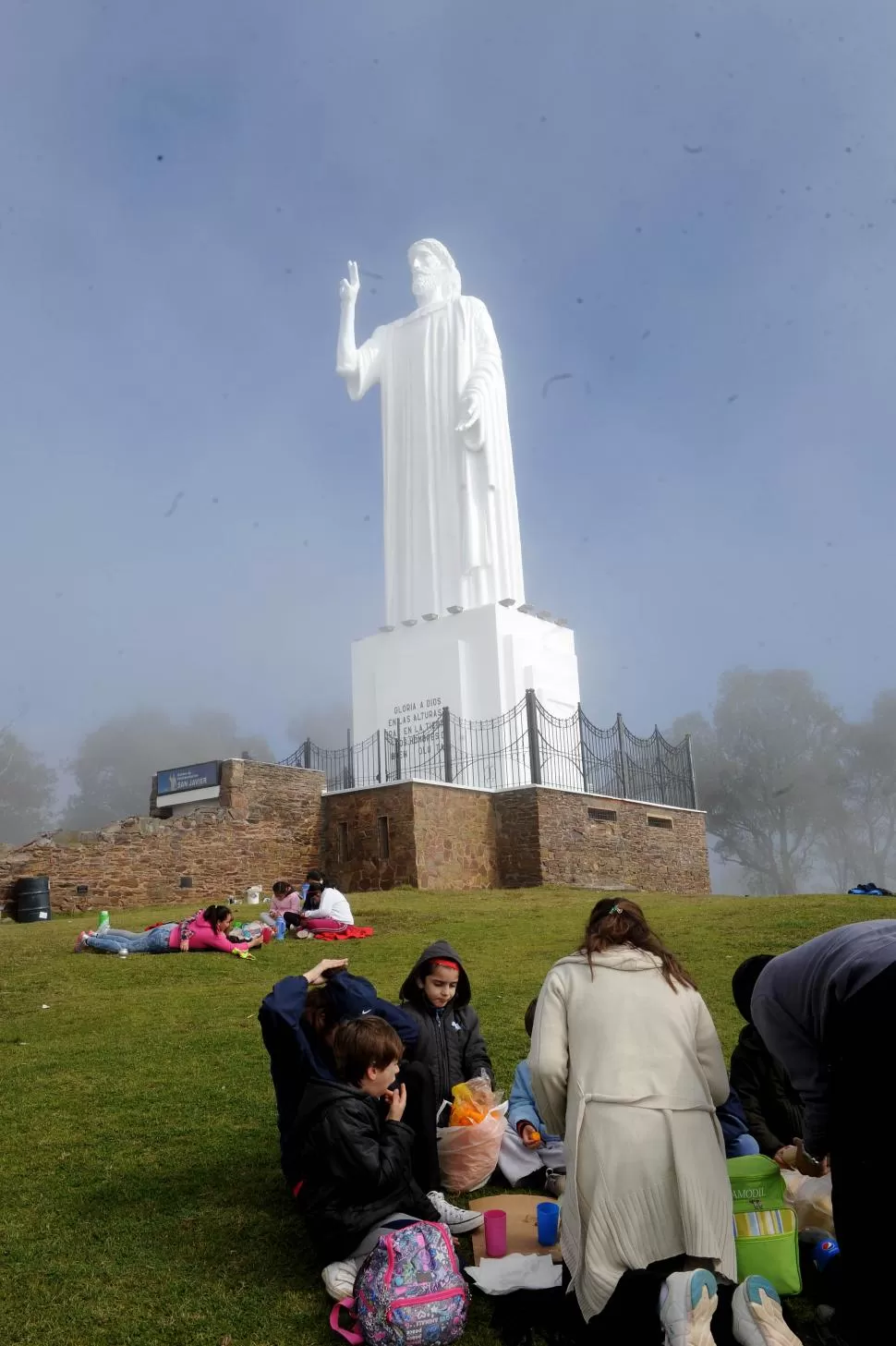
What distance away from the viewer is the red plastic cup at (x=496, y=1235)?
4.25 m

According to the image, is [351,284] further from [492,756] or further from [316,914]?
[316,914]

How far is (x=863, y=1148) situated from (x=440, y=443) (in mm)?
21026

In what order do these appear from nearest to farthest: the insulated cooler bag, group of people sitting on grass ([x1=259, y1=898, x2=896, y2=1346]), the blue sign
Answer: group of people sitting on grass ([x1=259, y1=898, x2=896, y2=1346]), the insulated cooler bag, the blue sign

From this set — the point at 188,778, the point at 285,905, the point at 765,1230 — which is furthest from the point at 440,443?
the point at 765,1230

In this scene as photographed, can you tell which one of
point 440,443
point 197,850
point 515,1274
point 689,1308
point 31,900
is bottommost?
point 515,1274

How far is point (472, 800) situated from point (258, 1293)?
1490 cm

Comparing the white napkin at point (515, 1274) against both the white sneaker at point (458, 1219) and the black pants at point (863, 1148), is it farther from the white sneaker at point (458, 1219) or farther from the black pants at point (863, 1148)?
the black pants at point (863, 1148)

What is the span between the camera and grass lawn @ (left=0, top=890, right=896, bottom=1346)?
3904 mm

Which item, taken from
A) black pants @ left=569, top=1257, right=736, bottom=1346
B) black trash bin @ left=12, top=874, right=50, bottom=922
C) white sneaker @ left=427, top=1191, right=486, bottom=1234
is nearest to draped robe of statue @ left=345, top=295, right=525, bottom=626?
black trash bin @ left=12, top=874, right=50, bottom=922

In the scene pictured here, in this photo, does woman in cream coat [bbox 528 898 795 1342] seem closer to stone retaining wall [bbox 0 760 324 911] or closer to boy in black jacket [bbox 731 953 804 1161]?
boy in black jacket [bbox 731 953 804 1161]

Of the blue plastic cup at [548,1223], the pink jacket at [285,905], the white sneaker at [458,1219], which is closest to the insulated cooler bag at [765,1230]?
the blue plastic cup at [548,1223]

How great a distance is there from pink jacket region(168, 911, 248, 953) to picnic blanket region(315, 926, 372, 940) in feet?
3.72

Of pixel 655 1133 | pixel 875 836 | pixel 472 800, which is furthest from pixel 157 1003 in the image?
pixel 875 836

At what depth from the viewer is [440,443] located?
2309 cm
